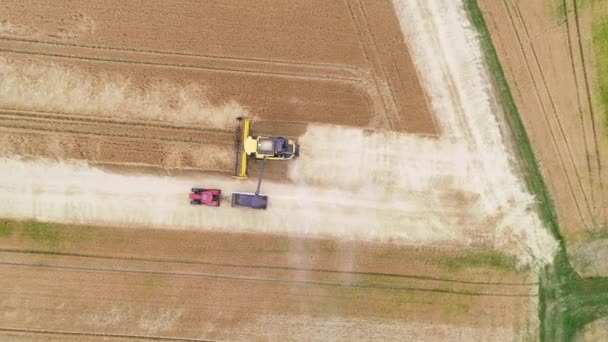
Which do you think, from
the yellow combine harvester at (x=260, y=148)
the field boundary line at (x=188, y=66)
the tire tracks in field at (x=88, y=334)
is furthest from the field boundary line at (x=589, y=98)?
the tire tracks in field at (x=88, y=334)

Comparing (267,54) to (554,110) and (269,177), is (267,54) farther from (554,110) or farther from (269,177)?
(554,110)

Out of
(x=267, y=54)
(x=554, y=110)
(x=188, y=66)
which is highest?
(x=267, y=54)

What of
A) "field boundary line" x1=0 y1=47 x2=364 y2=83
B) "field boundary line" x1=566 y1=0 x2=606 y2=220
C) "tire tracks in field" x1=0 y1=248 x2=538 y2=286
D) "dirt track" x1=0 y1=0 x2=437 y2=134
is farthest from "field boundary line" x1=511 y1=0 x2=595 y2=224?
"field boundary line" x1=0 y1=47 x2=364 y2=83

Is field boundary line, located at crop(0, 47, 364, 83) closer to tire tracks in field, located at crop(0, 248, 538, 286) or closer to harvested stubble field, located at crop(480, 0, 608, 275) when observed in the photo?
harvested stubble field, located at crop(480, 0, 608, 275)

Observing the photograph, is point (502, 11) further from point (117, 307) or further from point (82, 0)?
point (117, 307)

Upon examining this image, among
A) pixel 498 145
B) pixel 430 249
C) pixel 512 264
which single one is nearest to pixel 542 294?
pixel 512 264

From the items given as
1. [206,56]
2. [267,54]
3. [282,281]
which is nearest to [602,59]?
[267,54]
